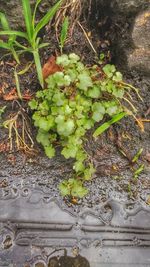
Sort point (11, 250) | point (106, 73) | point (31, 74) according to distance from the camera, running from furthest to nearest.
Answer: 1. point (31, 74)
2. point (106, 73)
3. point (11, 250)

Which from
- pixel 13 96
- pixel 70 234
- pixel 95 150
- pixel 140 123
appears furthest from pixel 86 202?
pixel 13 96

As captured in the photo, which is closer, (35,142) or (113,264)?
(113,264)

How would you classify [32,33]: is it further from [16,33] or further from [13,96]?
[13,96]

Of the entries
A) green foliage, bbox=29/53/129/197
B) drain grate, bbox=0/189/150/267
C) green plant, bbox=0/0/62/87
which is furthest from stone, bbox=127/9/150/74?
drain grate, bbox=0/189/150/267

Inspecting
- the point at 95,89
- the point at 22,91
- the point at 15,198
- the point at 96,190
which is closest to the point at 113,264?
the point at 96,190

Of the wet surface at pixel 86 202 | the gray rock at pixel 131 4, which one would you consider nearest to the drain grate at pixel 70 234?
the wet surface at pixel 86 202

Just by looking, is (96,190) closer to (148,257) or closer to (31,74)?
(148,257)

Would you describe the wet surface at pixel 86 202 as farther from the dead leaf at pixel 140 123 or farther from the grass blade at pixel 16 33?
the grass blade at pixel 16 33

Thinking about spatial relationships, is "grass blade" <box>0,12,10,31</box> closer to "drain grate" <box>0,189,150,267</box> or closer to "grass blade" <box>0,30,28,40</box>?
"grass blade" <box>0,30,28,40</box>
